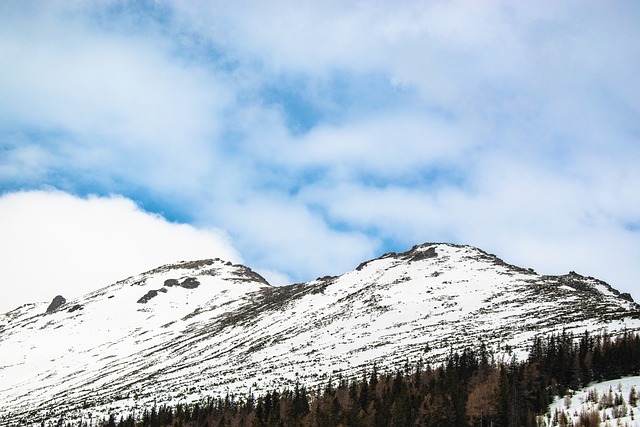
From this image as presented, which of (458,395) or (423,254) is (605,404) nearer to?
(458,395)

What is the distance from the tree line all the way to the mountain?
8948mm

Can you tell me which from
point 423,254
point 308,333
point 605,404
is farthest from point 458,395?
Result: point 423,254

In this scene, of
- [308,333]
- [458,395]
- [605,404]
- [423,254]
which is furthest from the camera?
[423,254]

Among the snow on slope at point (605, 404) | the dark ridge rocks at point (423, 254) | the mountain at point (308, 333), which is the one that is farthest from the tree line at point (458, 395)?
the dark ridge rocks at point (423, 254)

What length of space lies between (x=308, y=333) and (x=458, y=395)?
68.3 metres

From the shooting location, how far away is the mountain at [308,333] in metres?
87.8

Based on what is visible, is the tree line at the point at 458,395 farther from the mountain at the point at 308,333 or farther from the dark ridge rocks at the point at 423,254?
the dark ridge rocks at the point at 423,254

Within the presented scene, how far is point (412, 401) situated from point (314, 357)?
45415mm

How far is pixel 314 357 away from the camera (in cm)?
10012

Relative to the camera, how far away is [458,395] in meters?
55.3

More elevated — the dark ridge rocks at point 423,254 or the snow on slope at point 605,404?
the dark ridge rocks at point 423,254

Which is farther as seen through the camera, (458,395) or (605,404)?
(458,395)

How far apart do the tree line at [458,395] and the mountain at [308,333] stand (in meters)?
8.95

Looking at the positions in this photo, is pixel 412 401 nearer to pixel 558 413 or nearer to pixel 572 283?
pixel 558 413
